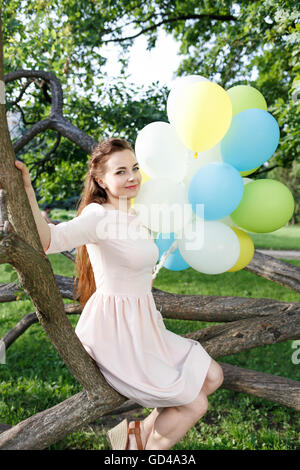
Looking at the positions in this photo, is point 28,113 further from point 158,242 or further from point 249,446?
point 249,446

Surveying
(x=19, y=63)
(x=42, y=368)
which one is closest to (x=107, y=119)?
(x=19, y=63)

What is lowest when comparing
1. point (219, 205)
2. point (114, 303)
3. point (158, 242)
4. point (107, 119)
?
point (114, 303)

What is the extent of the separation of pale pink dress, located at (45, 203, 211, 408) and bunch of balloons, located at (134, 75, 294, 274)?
24 centimetres

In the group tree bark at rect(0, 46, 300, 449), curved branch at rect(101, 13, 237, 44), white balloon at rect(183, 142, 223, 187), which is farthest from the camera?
curved branch at rect(101, 13, 237, 44)

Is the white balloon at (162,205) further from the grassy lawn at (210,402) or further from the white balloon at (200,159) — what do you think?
the grassy lawn at (210,402)

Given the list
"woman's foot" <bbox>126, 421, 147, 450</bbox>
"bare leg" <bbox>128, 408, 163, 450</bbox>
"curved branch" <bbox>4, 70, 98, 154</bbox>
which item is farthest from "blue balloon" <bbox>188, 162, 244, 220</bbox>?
"curved branch" <bbox>4, 70, 98, 154</bbox>

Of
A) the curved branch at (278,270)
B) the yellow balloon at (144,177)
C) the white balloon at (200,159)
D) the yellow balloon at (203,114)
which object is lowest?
the curved branch at (278,270)

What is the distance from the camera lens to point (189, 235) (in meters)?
2.09

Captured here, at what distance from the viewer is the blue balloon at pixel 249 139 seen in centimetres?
197

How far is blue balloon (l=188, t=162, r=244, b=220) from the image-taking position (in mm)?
1886

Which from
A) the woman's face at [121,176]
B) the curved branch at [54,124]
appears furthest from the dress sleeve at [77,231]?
the curved branch at [54,124]

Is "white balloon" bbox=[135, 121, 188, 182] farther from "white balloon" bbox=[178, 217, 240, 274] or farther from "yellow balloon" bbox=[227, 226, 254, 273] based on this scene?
"yellow balloon" bbox=[227, 226, 254, 273]

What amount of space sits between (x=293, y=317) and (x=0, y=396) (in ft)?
7.98

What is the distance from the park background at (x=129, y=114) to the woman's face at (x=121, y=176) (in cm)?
82
